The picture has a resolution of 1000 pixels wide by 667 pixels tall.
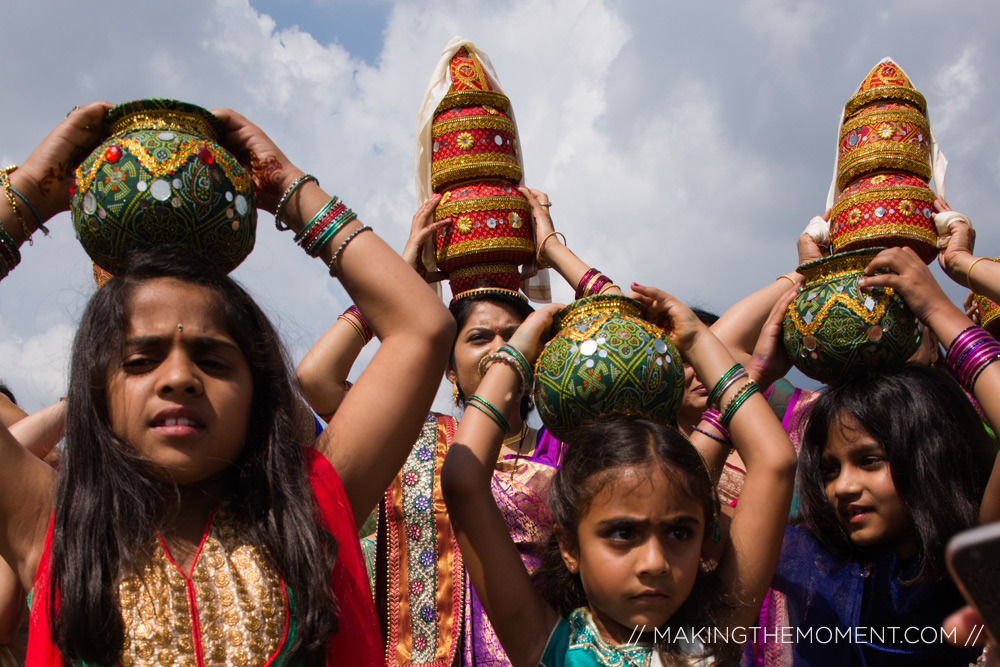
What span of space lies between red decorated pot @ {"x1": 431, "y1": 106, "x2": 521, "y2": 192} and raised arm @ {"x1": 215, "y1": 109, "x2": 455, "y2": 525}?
165cm

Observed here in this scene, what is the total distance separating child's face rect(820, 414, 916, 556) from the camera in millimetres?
2848

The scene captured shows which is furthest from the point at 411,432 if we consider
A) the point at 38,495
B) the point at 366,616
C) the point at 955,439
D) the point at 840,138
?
the point at 840,138

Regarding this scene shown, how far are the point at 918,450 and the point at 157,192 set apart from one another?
2.39 metres

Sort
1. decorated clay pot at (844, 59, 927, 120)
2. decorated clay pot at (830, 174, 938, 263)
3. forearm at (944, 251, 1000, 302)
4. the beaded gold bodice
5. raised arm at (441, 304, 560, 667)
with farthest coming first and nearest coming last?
decorated clay pot at (844, 59, 927, 120) → decorated clay pot at (830, 174, 938, 263) → forearm at (944, 251, 1000, 302) → raised arm at (441, 304, 560, 667) → the beaded gold bodice

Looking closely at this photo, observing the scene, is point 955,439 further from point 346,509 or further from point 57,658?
point 57,658

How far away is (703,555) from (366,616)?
111cm

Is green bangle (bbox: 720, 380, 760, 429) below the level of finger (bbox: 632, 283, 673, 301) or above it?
below

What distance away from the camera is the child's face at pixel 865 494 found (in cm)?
285

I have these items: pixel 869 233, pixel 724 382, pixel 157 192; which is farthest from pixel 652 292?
pixel 157 192

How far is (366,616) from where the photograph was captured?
2.02 m

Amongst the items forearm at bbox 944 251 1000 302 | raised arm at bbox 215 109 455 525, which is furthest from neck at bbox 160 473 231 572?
forearm at bbox 944 251 1000 302

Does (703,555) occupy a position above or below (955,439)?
below

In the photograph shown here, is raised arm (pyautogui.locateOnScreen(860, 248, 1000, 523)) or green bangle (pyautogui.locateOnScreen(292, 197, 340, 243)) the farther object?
raised arm (pyautogui.locateOnScreen(860, 248, 1000, 523))

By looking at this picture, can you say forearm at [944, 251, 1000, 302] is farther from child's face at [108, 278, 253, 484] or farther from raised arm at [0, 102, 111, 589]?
raised arm at [0, 102, 111, 589]
